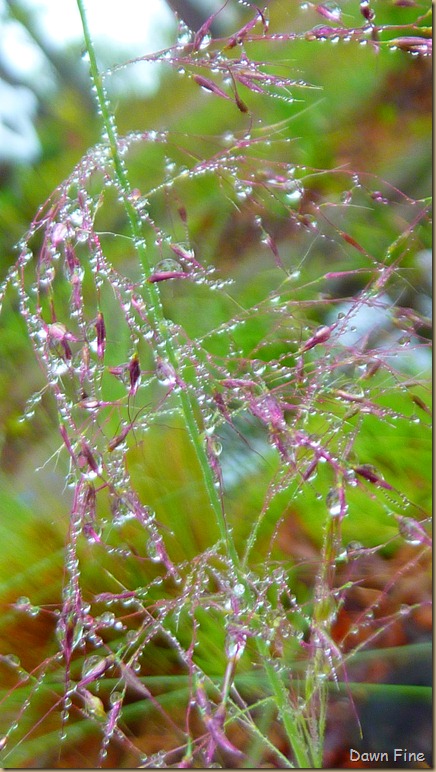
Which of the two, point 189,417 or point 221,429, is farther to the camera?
point 221,429

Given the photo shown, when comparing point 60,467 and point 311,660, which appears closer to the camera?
point 311,660

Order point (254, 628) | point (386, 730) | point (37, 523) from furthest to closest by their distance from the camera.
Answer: point (37, 523), point (386, 730), point (254, 628)

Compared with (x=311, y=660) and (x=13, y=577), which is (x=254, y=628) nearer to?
(x=311, y=660)

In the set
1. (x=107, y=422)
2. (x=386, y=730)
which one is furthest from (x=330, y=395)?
(x=386, y=730)

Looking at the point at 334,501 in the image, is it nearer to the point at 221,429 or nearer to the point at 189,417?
the point at 189,417

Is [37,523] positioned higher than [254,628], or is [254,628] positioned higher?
[37,523]

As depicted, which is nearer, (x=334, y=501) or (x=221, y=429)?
(x=334, y=501)

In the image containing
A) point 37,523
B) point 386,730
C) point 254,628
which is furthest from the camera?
point 37,523

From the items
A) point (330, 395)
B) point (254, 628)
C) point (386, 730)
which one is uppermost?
point (330, 395)

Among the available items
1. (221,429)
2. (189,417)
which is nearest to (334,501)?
(189,417)

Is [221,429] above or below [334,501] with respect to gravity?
above
